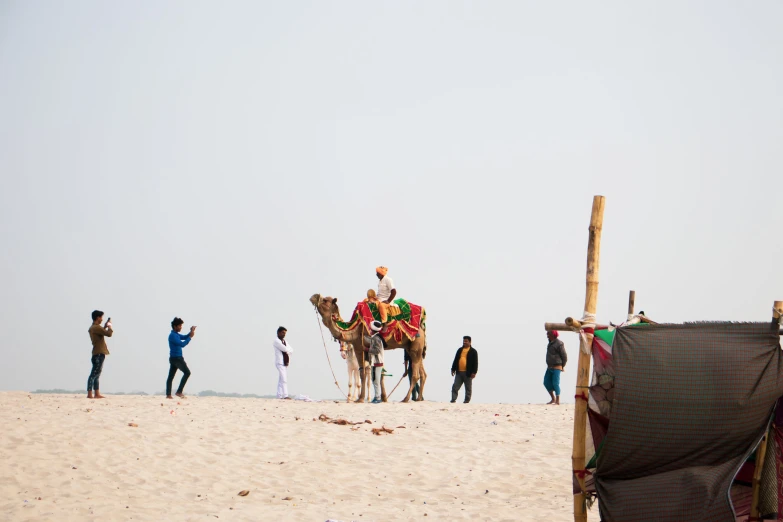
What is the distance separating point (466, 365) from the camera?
72.0 ft

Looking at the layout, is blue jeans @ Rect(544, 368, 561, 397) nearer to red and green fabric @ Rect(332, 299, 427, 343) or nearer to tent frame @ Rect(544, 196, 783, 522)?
red and green fabric @ Rect(332, 299, 427, 343)

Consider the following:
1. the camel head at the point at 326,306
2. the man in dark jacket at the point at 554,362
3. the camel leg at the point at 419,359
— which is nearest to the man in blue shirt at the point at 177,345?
the camel head at the point at 326,306

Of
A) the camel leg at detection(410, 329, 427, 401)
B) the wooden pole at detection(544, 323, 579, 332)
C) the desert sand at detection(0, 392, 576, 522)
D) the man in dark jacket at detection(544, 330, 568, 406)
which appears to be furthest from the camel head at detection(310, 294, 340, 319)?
the wooden pole at detection(544, 323, 579, 332)

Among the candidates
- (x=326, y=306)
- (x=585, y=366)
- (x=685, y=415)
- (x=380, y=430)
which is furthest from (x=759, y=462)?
(x=326, y=306)

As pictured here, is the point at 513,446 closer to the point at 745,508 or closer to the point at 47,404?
the point at 745,508

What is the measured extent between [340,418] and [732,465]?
35.6 feet

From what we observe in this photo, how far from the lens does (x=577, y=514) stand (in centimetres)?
850

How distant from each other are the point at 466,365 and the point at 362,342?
258cm

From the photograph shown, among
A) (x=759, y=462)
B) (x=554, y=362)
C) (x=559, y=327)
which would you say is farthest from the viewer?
(x=554, y=362)

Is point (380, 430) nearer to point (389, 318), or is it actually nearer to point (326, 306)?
point (389, 318)

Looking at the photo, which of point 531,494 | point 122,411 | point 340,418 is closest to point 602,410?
point 531,494

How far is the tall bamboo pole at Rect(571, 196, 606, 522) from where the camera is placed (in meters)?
8.51

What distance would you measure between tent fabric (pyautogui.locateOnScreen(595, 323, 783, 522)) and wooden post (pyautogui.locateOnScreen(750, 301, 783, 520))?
7 centimetres

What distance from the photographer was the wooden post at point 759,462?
25.2 ft
